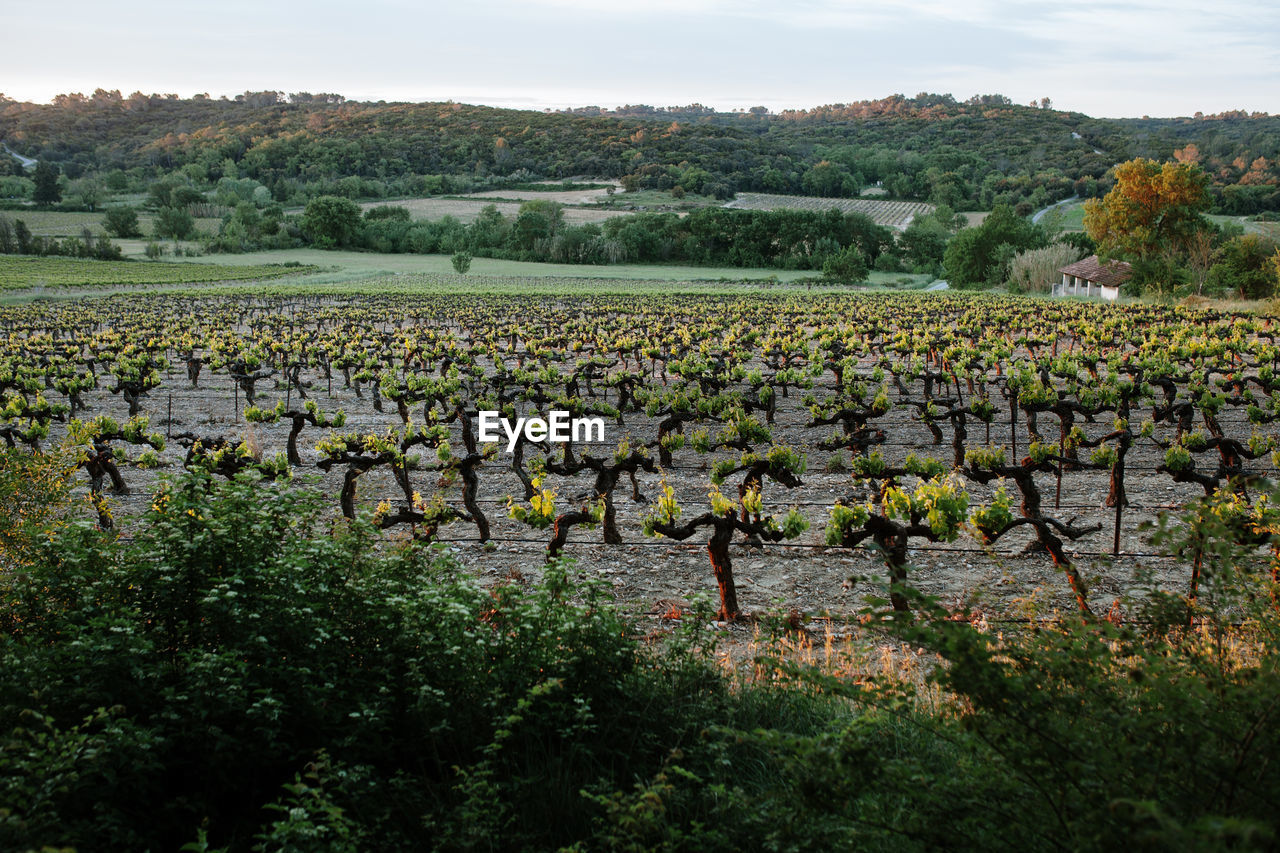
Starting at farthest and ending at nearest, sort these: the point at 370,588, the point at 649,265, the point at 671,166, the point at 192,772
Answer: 1. the point at 671,166
2. the point at 649,265
3. the point at 370,588
4. the point at 192,772

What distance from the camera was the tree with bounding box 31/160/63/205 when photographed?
135m

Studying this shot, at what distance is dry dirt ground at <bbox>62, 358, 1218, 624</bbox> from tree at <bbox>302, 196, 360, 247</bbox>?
347ft

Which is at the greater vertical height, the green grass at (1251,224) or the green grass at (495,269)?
the green grass at (1251,224)

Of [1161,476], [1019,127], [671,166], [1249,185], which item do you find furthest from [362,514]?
[1019,127]

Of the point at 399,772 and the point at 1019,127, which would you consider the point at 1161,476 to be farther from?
the point at 1019,127

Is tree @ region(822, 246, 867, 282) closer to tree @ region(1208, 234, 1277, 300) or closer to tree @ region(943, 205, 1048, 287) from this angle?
tree @ region(943, 205, 1048, 287)

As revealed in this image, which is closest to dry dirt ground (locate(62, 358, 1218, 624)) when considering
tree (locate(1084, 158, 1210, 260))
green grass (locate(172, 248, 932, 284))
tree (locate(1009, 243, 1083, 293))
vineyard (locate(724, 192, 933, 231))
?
tree (locate(1084, 158, 1210, 260))

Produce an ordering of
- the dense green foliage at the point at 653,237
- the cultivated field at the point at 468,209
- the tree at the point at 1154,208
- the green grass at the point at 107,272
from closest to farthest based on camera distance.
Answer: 1. the tree at the point at 1154,208
2. the green grass at the point at 107,272
3. the dense green foliage at the point at 653,237
4. the cultivated field at the point at 468,209

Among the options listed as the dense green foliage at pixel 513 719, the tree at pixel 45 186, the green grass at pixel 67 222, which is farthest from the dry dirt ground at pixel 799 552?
the tree at pixel 45 186

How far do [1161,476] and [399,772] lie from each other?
15.9 metres

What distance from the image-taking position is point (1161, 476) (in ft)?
54.0

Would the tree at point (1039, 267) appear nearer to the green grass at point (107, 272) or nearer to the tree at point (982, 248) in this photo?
the tree at point (982, 248)

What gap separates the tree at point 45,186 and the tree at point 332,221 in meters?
48.7

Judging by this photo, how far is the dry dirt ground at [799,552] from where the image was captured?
10.9 m
